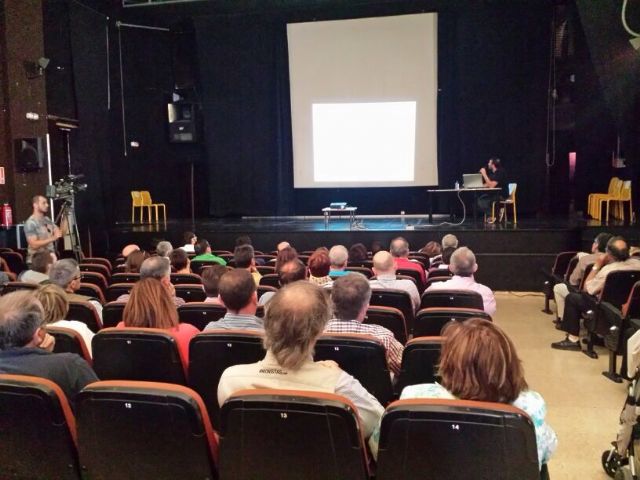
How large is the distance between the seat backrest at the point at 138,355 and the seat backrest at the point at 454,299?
2.01m

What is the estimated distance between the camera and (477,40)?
11883 mm

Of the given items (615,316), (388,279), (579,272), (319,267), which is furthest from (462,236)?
(319,267)

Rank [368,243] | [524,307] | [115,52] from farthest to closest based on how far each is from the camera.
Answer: [115,52], [368,243], [524,307]

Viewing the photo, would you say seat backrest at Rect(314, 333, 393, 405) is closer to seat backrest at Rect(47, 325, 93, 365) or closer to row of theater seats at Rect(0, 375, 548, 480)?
row of theater seats at Rect(0, 375, 548, 480)

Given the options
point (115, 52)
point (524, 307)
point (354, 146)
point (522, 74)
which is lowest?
point (524, 307)

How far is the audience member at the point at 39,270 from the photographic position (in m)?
4.96

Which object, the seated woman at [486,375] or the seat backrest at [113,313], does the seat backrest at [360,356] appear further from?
the seat backrest at [113,313]

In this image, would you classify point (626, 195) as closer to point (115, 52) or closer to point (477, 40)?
point (477, 40)

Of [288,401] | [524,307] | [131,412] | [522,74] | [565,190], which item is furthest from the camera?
[565,190]

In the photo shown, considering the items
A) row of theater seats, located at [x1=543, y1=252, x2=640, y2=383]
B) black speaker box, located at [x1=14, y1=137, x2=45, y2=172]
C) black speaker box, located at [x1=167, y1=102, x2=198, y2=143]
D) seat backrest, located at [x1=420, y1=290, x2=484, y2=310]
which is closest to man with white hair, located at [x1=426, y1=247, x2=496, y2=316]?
seat backrest, located at [x1=420, y1=290, x2=484, y2=310]

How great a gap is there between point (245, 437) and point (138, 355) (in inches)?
39.9

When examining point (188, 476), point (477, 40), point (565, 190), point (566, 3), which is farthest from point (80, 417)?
point (565, 190)

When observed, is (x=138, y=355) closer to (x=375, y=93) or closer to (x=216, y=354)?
(x=216, y=354)

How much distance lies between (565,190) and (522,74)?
3.90 m
